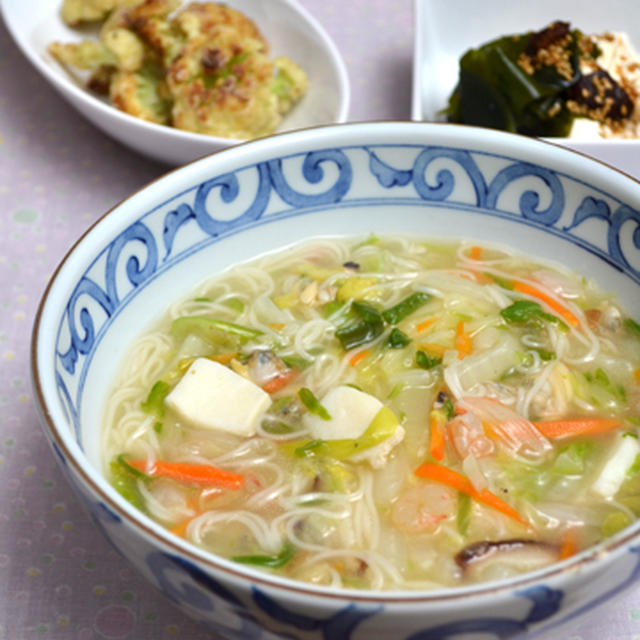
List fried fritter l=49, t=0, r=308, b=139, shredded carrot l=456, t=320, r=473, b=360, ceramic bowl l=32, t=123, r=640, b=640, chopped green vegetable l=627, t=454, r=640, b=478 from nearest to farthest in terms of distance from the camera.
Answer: ceramic bowl l=32, t=123, r=640, b=640, chopped green vegetable l=627, t=454, r=640, b=478, shredded carrot l=456, t=320, r=473, b=360, fried fritter l=49, t=0, r=308, b=139

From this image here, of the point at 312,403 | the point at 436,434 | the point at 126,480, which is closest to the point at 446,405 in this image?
the point at 436,434

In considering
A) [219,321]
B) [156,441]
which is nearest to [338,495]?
[156,441]

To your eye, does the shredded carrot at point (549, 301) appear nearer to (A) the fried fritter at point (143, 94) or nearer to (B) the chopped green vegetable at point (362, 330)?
(B) the chopped green vegetable at point (362, 330)

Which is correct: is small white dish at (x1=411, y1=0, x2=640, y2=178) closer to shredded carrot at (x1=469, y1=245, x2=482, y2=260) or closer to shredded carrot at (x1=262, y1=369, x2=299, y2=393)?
shredded carrot at (x1=469, y1=245, x2=482, y2=260)

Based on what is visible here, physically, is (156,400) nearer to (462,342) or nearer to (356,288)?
(356,288)

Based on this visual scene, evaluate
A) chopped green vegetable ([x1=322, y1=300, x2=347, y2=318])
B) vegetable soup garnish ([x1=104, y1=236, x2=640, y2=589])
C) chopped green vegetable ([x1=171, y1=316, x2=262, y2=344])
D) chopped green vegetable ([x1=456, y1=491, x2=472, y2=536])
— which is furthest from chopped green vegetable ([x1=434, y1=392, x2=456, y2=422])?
chopped green vegetable ([x1=171, y1=316, x2=262, y2=344])

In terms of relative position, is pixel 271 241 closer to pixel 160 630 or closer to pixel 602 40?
pixel 160 630

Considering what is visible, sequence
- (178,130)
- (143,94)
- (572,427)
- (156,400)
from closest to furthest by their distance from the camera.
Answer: (572,427) → (156,400) → (178,130) → (143,94)
